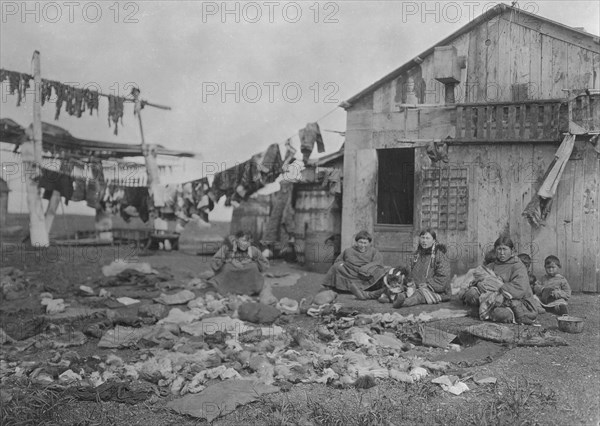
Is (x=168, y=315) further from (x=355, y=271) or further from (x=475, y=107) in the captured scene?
(x=475, y=107)

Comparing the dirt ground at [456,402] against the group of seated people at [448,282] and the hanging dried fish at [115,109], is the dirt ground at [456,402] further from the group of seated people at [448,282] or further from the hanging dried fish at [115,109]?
the hanging dried fish at [115,109]

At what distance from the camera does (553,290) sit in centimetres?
764

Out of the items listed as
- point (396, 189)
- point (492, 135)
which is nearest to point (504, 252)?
point (492, 135)

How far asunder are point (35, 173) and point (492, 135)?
1017 cm

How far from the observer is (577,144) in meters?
9.25

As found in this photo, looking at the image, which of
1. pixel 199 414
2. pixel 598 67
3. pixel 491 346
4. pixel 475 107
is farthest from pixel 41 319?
pixel 598 67

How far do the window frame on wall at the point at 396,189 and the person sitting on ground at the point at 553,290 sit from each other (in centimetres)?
435

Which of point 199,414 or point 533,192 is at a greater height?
point 533,192

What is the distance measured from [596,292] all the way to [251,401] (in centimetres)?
688

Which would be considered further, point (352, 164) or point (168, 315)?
point (352, 164)

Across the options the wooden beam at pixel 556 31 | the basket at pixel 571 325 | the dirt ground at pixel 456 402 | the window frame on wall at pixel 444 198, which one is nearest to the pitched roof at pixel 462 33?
the wooden beam at pixel 556 31

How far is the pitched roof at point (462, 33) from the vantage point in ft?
30.7

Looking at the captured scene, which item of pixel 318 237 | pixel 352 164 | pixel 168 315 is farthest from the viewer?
pixel 318 237

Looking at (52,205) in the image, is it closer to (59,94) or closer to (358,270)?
(59,94)
